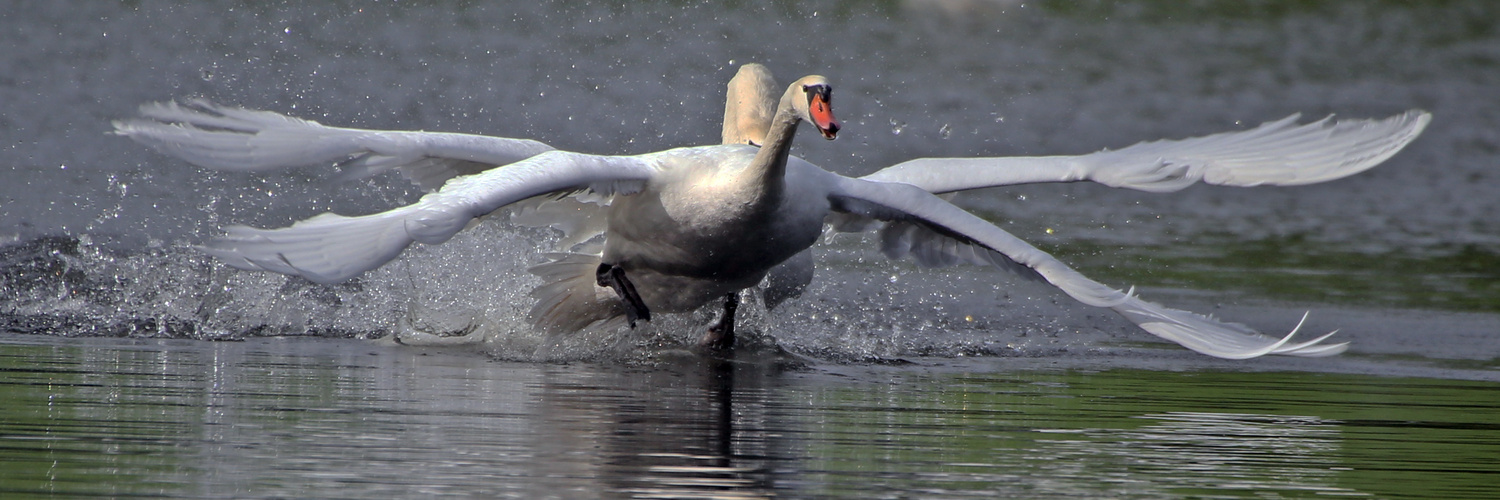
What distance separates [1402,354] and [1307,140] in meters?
1.66

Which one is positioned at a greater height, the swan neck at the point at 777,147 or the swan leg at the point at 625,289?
the swan neck at the point at 777,147

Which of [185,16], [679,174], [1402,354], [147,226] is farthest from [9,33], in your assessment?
[1402,354]

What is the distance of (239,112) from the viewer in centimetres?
729

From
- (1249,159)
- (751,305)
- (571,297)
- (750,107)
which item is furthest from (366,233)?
(750,107)

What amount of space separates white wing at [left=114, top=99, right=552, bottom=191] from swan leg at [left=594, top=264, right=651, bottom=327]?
65 centimetres

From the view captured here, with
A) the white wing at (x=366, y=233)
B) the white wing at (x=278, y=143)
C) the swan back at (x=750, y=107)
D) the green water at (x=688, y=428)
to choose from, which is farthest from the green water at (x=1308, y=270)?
the white wing at (x=366, y=233)

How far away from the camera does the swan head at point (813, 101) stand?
669cm

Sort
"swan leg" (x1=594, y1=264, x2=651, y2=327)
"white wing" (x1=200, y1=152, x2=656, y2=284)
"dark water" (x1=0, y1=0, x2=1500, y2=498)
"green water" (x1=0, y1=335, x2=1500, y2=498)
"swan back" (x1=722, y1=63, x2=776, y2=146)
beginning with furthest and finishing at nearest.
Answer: "swan back" (x1=722, y1=63, x2=776, y2=146) < "swan leg" (x1=594, y1=264, x2=651, y2=327) < "white wing" (x1=200, y1=152, x2=656, y2=284) < "dark water" (x1=0, y1=0, x2=1500, y2=498) < "green water" (x1=0, y1=335, x2=1500, y2=498)

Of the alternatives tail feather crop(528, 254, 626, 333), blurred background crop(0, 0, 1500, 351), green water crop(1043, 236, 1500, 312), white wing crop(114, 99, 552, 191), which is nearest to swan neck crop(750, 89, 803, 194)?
white wing crop(114, 99, 552, 191)

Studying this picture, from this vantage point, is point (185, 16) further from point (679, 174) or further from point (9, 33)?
point (679, 174)

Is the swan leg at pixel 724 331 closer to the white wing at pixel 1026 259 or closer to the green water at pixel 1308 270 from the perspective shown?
the white wing at pixel 1026 259

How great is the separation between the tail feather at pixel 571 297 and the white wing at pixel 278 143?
2.38ft

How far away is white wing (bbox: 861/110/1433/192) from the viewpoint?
730 centimetres

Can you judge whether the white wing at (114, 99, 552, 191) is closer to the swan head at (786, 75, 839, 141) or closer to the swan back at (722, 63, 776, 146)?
the swan head at (786, 75, 839, 141)
